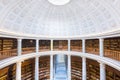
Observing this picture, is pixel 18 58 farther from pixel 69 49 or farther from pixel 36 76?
pixel 69 49

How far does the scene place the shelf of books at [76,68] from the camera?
615 inches

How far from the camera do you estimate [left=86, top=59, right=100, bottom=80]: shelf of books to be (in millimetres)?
12336

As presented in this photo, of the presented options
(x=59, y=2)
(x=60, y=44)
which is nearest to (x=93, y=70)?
(x=60, y=44)

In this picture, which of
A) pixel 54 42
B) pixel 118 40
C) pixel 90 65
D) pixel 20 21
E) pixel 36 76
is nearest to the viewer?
pixel 118 40

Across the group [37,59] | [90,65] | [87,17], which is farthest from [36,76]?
[87,17]

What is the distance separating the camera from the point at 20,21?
1119cm

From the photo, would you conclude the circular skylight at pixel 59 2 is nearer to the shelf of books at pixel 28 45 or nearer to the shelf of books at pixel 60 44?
the shelf of books at pixel 28 45

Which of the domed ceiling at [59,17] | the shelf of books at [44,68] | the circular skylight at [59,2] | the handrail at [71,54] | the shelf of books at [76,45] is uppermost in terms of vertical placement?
the circular skylight at [59,2]

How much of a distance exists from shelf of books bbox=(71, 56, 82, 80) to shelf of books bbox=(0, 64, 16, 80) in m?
7.97

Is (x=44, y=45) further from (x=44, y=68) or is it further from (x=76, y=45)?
(x=76, y=45)

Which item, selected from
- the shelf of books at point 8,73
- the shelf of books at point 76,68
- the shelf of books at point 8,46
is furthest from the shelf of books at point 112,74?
the shelf of books at point 8,73

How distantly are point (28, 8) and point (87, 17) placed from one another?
5.94 metres

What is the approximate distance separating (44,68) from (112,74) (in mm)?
9314

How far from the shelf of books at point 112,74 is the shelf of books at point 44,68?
8550mm
